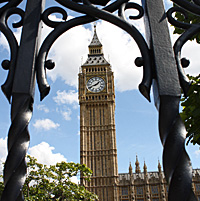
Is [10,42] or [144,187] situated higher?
[144,187]

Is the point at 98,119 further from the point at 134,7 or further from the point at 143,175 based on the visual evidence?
the point at 134,7

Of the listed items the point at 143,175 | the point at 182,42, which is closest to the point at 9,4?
the point at 182,42

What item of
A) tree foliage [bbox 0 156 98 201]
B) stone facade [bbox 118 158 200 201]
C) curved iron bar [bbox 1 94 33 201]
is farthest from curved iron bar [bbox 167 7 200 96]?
stone facade [bbox 118 158 200 201]

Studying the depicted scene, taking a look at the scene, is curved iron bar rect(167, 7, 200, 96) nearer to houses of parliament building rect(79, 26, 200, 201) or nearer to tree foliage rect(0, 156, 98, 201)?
tree foliage rect(0, 156, 98, 201)

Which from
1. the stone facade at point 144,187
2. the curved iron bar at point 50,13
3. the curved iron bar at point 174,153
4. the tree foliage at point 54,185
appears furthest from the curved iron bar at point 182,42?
the stone facade at point 144,187

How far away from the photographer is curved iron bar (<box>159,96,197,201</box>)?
124 cm

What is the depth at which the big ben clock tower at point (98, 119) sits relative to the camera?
42594 millimetres

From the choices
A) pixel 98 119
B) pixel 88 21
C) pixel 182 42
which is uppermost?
pixel 98 119

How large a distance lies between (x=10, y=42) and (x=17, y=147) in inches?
26.6

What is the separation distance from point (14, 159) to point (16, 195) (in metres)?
0.17

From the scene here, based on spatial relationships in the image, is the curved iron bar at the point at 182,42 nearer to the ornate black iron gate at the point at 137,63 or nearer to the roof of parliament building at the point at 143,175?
the ornate black iron gate at the point at 137,63

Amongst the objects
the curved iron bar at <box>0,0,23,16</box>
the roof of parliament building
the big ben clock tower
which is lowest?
the curved iron bar at <box>0,0,23,16</box>

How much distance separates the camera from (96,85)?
150 feet

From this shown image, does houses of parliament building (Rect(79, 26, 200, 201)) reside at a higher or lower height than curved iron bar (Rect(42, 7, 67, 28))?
higher
